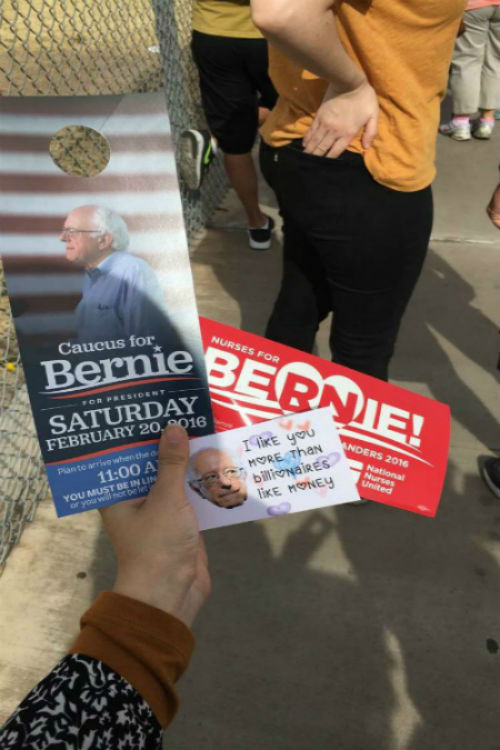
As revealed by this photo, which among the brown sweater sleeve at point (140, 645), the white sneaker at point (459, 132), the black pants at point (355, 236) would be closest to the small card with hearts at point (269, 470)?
the brown sweater sleeve at point (140, 645)

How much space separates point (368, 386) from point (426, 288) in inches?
94.0

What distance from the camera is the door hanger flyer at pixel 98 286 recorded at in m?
0.68

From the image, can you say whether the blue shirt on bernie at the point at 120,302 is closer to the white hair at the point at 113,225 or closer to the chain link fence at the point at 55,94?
the white hair at the point at 113,225

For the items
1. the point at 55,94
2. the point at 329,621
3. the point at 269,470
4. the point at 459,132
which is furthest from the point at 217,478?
the point at 459,132

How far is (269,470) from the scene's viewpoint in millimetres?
837

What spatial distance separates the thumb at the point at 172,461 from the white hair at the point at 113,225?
24 centimetres

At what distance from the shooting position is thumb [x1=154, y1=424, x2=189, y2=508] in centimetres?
79

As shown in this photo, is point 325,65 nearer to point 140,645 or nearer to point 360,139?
point 360,139

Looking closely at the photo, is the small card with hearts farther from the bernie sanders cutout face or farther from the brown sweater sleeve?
the brown sweater sleeve

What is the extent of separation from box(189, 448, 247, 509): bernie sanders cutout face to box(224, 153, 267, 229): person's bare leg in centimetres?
257

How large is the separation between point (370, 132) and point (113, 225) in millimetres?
734

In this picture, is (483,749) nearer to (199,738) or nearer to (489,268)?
(199,738)

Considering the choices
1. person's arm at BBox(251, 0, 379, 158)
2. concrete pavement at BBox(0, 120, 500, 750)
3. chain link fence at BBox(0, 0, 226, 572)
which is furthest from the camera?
Result: chain link fence at BBox(0, 0, 226, 572)

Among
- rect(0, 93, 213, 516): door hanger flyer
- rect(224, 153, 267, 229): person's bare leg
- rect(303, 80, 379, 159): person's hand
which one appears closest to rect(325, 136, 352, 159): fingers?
rect(303, 80, 379, 159): person's hand
